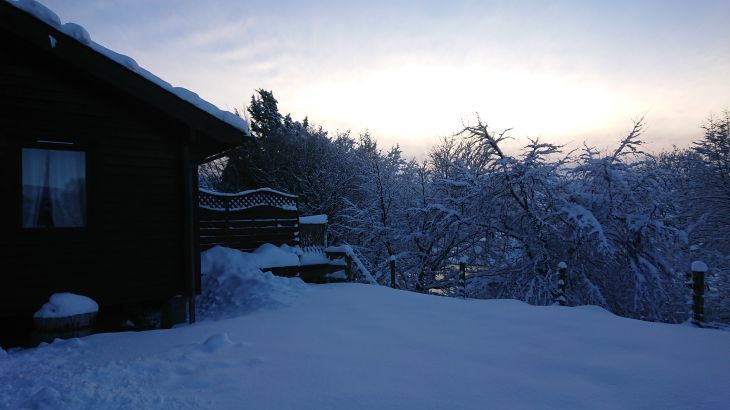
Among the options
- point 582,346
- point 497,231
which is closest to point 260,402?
point 582,346

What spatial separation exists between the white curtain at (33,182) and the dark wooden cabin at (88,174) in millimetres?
13

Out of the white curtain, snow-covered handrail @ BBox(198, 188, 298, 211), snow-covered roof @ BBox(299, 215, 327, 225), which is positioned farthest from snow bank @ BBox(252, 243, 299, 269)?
the white curtain

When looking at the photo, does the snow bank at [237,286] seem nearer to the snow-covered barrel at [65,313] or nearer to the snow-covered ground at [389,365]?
the snow-covered ground at [389,365]

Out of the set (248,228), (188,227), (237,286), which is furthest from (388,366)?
(248,228)

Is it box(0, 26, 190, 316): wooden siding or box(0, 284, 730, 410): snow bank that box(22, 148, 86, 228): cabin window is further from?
box(0, 284, 730, 410): snow bank

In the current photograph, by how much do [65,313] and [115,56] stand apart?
3954mm

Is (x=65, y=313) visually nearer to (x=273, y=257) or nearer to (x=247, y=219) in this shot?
(x=273, y=257)

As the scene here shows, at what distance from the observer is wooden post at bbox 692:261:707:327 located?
236 inches

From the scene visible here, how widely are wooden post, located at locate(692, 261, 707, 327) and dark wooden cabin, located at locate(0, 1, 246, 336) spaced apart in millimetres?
7879

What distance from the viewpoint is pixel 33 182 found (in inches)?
240

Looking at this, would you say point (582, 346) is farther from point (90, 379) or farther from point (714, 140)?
point (714, 140)

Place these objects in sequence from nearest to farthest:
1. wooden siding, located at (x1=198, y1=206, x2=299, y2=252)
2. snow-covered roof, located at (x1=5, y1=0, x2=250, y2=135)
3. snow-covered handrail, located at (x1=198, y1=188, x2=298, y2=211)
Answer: snow-covered roof, located at (x1=5, y1=0, x2=250, y2=135) → wooden siding, located at (x1=198, y1=206, x2=299, y2=252) → snow-covered handrail, located at (x1=198, y1=188, x2=298, y2=211)

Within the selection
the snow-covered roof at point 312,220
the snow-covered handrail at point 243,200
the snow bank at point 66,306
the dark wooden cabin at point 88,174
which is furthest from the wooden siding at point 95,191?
the snow-covered roof at point 312,220

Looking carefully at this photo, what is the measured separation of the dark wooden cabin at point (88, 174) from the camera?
5.87 m
